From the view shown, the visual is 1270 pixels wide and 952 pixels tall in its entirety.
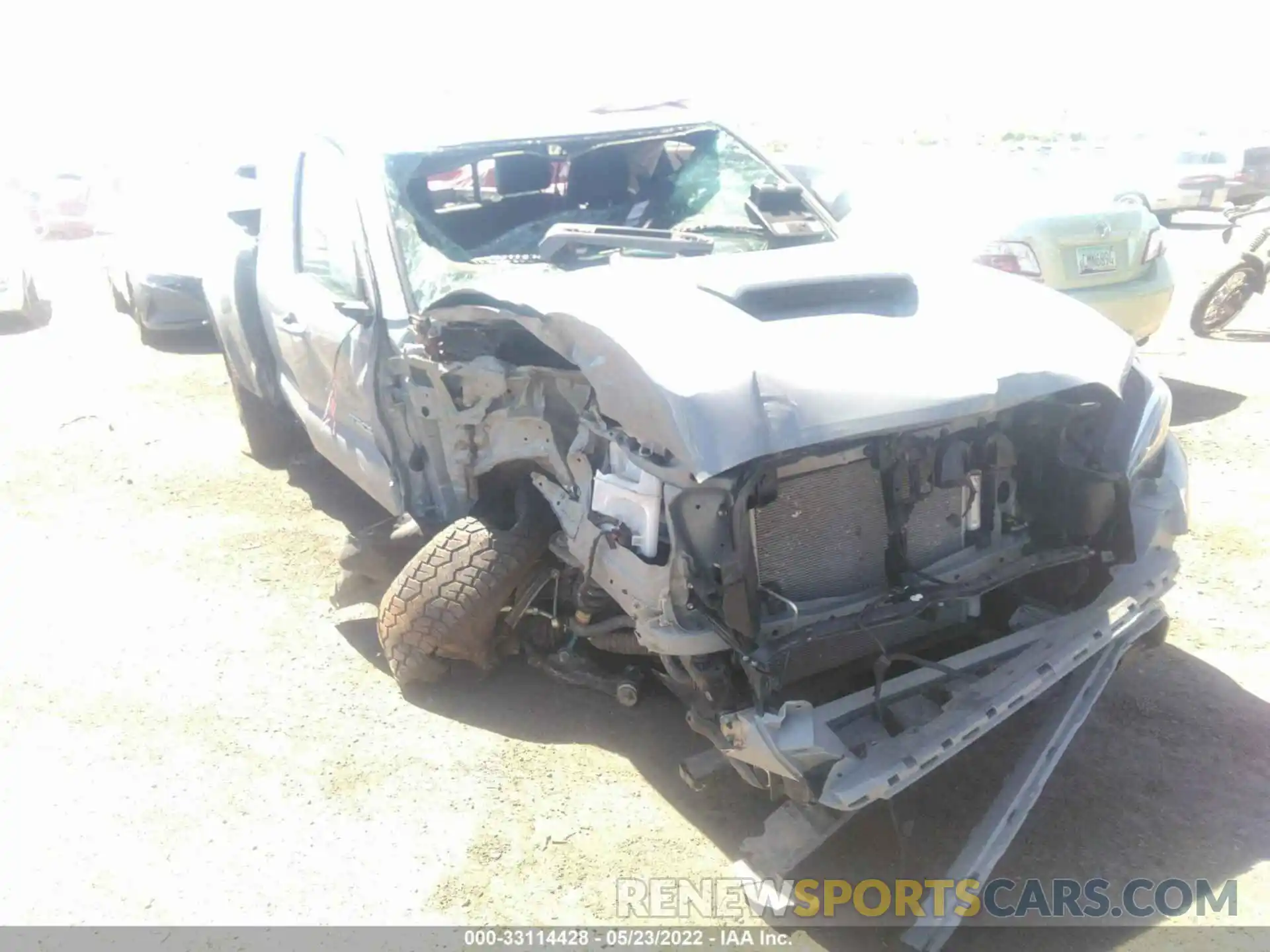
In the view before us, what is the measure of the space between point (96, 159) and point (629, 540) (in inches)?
1559

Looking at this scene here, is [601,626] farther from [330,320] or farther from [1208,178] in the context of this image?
[1208,178]

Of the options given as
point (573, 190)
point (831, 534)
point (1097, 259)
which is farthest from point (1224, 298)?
point (831, 534)

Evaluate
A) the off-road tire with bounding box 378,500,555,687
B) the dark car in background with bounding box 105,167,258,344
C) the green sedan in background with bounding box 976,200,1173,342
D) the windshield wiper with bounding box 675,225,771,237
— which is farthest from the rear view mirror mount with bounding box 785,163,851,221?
the dark car in background with bounding box 105,167,258,344

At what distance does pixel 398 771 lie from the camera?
3338 millimetres

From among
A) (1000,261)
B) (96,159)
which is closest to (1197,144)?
(1000,261)

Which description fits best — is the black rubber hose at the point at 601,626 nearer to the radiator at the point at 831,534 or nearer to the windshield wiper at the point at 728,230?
the radiator at the point at 831,534

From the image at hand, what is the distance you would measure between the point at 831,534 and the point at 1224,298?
22.8 feet

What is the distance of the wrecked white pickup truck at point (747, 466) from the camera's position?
8.56ft

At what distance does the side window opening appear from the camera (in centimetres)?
409

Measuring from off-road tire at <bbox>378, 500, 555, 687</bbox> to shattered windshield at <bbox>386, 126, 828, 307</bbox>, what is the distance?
3.50ft

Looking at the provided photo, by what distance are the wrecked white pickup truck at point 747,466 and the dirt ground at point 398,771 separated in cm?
27

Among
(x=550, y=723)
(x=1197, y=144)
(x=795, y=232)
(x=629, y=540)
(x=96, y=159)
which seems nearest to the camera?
(x=629, y=540)

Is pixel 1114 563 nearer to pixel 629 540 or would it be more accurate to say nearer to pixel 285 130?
pixel 629 540

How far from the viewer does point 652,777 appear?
10.7 feet
